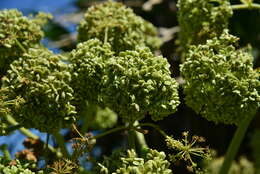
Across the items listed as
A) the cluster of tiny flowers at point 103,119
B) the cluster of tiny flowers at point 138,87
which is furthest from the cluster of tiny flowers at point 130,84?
the cluster of tiny flowers at point 103,119

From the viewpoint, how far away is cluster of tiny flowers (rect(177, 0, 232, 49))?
3438 millimetres

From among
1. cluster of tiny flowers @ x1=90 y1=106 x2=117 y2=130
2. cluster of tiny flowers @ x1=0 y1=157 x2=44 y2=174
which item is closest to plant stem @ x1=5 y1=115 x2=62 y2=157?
cluster of tiny flowers @ x1=0 y1=157 x2=44 y2=174

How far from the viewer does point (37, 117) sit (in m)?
3.02

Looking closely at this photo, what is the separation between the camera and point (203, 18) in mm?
3492

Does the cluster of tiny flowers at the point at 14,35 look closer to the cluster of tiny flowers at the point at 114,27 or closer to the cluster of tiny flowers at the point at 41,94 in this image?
the cluster of tiny flowers at the point at 41,94

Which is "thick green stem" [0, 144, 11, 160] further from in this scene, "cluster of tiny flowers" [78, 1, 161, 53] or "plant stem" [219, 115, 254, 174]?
"plant stem" [219, 115, 254, 174]

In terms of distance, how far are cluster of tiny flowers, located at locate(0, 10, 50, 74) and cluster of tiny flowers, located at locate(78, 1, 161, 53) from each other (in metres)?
0.36

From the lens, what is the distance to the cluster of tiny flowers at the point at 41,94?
9.92ft

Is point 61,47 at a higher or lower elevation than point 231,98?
higher

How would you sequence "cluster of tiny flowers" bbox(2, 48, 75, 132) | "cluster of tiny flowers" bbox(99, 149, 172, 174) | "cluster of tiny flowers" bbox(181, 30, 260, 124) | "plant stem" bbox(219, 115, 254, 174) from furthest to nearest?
1. "plant stem" bbox(219, 115, 254, 174)
2. "cluster of tiny flowers" bbox(2, 48, 75, 132)
3. "cluster of tiny flowers" bbox(181, 30, 260, 124)
4. "cluster of tiny flowers" bbox(99, 149, 172, 174)

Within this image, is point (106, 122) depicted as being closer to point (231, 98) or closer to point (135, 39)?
point (135, 39)

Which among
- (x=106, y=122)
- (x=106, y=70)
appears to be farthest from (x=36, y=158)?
(x=106, y=122)

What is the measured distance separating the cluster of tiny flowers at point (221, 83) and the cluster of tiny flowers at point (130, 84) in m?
0.15

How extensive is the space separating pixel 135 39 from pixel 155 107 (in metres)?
0.90
